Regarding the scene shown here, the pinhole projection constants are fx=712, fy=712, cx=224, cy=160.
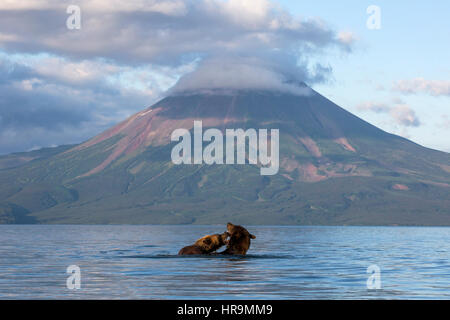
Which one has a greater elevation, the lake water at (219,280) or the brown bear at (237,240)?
the brown bear at (237,240)

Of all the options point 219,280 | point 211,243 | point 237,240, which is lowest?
point 219,280

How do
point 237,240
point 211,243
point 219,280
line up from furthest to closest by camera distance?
point 237,240, point 211,243, point 219,280

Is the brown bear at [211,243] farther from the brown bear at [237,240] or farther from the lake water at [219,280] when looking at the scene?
the lake water at [219,280]

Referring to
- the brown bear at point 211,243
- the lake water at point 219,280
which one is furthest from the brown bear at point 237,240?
the lake water at point 219,280

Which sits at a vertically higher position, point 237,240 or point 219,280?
point 237,240

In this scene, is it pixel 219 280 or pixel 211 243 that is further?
pixel 211 243

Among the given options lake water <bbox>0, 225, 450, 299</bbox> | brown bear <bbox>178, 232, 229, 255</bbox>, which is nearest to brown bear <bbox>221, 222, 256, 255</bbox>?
brown bear <bbox>178, 232, 229, 255</bbox>

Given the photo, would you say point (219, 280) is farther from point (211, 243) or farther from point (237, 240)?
point (237, 240)

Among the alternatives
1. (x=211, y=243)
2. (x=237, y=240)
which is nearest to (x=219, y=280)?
(x=211, y=243)

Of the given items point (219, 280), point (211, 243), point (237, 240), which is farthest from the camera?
point (237, 240)

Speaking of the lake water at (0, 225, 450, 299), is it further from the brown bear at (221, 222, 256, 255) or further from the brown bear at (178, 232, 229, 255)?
the brown bear at (221, 222, 256, 255)
